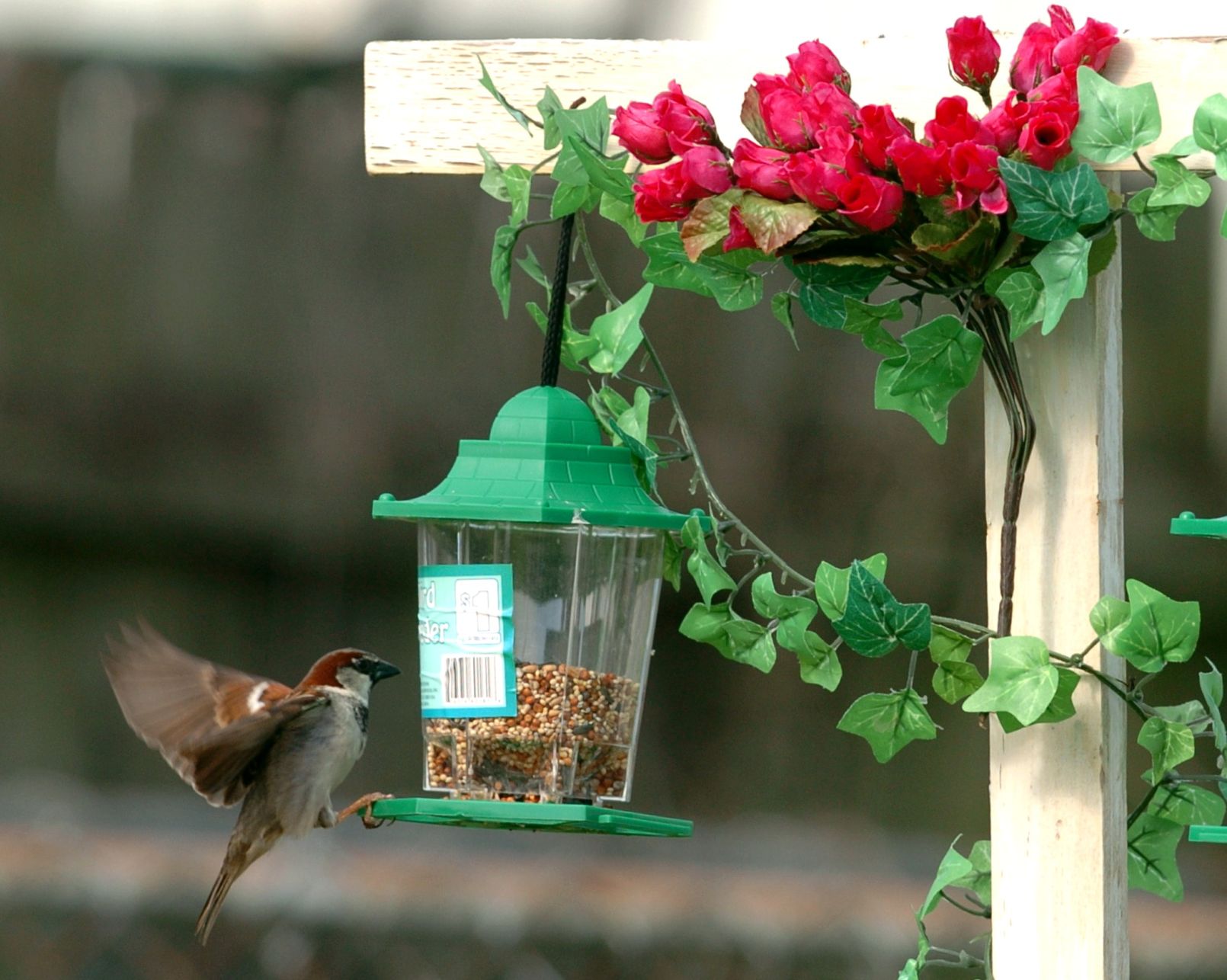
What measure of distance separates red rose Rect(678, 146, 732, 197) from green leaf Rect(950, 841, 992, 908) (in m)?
0.62

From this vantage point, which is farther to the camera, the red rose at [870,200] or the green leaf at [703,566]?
the green leaf at [703,566]

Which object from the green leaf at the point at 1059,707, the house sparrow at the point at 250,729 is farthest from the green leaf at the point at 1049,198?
the house sparrow at the point at 250,729

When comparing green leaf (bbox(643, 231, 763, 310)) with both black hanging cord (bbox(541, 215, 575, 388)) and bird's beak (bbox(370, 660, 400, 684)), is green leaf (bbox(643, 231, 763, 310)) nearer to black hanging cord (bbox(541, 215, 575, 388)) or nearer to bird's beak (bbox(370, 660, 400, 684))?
black hanging cord (bbox(541, 215, 575, 388))

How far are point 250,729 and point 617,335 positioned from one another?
72cm

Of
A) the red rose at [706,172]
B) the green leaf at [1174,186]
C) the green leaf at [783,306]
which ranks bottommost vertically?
the green leaf at [783,306]

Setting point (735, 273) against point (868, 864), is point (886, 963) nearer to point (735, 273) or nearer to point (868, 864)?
point (868, 864)

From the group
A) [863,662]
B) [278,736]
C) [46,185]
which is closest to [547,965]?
[863,662]

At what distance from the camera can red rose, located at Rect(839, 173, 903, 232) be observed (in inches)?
48.1

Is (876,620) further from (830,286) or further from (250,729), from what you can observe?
(250,729)

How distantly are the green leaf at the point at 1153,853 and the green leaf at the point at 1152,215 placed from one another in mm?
493

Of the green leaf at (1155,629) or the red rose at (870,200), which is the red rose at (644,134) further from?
the green leaf at (1155,629)

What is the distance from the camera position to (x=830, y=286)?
1.31 metres

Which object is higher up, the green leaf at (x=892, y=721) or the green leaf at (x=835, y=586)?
the green leaf at (x=835, y=586)

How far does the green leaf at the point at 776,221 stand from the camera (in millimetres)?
1238
